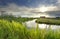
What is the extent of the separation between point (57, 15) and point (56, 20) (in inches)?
6.8

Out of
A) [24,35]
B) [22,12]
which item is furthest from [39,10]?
[24,35]

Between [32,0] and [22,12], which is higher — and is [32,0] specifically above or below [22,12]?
above

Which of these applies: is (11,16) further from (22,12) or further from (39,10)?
(39,10)

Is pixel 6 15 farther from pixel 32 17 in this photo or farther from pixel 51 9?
pixel 51 9

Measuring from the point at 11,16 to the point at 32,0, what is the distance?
1.54 feet

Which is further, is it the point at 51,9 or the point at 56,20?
the point at 51,9

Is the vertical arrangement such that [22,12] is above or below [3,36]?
above

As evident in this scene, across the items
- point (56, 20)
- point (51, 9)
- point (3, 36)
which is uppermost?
point (51, 9)

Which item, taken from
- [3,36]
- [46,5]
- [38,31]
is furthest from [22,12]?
[38,31]

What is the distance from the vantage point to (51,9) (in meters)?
2.74

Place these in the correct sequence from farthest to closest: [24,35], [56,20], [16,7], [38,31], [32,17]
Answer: [16,7], [32,17], [56,20], [24,35], [38,31]

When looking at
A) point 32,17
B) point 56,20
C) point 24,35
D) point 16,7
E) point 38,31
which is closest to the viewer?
point 38,31

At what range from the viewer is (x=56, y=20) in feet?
8.19

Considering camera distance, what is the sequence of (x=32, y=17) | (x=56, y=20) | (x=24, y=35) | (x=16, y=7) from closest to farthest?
(x=24, y=35) < (x=56, y=20) < (x=32, y=17) < (x=16, y=7)
